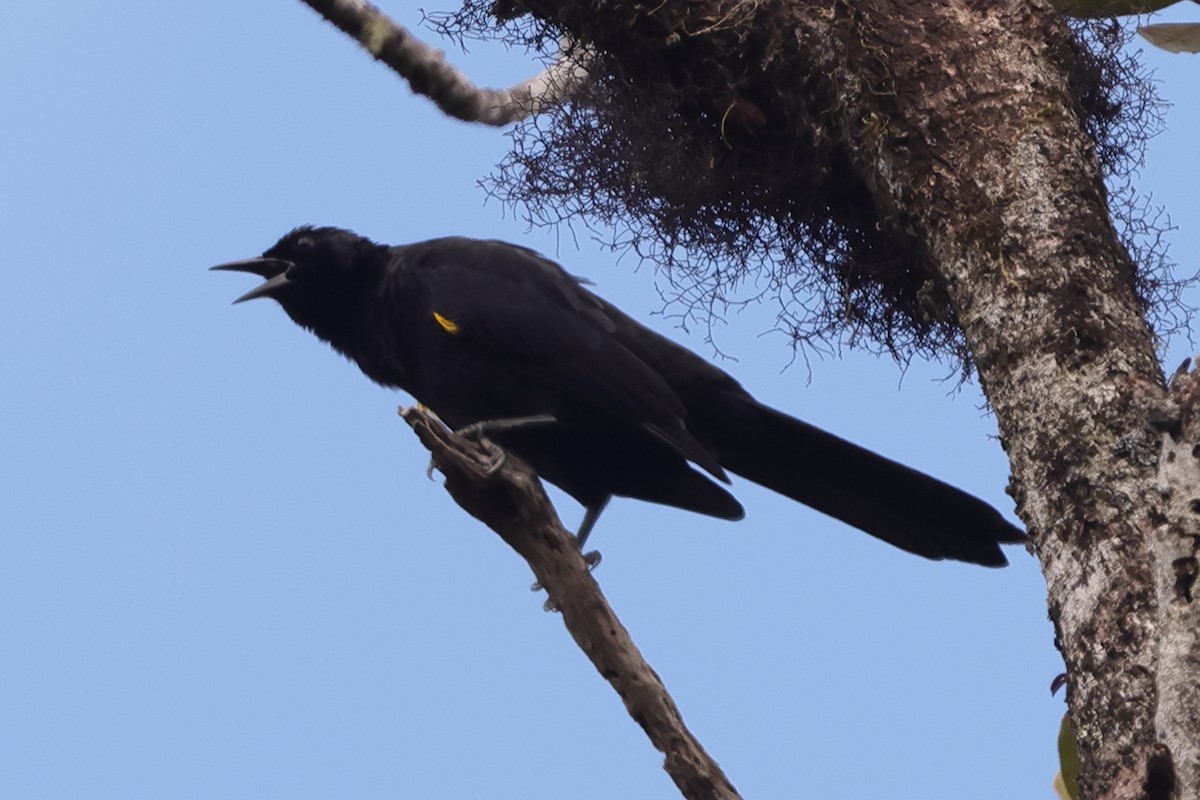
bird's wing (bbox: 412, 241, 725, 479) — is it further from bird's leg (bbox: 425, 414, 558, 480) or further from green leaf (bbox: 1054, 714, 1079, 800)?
green leaf (bbox: 1054, 714, 1079, 800)

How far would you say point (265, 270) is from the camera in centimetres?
512

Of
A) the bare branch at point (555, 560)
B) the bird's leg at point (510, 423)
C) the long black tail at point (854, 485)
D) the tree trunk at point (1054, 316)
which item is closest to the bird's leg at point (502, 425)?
the bird's leg at point (510, 423)

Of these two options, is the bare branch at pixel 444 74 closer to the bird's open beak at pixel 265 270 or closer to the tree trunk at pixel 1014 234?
the tree trunk at pixel 1014 234

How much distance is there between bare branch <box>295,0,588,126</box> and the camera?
471 cm

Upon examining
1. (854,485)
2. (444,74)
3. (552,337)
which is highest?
(444,74)

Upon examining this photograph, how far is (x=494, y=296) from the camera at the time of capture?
176 inches

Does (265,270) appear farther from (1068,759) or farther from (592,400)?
(1068,759)

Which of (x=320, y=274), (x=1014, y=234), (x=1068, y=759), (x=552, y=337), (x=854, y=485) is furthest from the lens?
(x=320, y=274)

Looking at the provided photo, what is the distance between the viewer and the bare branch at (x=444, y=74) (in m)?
4.71

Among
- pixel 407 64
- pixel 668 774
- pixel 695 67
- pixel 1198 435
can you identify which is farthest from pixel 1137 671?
pixel 407 64

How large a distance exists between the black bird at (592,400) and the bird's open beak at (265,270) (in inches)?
14.9

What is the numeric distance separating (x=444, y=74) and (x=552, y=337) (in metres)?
1.10

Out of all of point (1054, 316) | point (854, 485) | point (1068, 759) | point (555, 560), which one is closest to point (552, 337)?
point (854, 485)

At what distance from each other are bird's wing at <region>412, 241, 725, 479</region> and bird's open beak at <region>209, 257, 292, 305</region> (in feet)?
2.02
